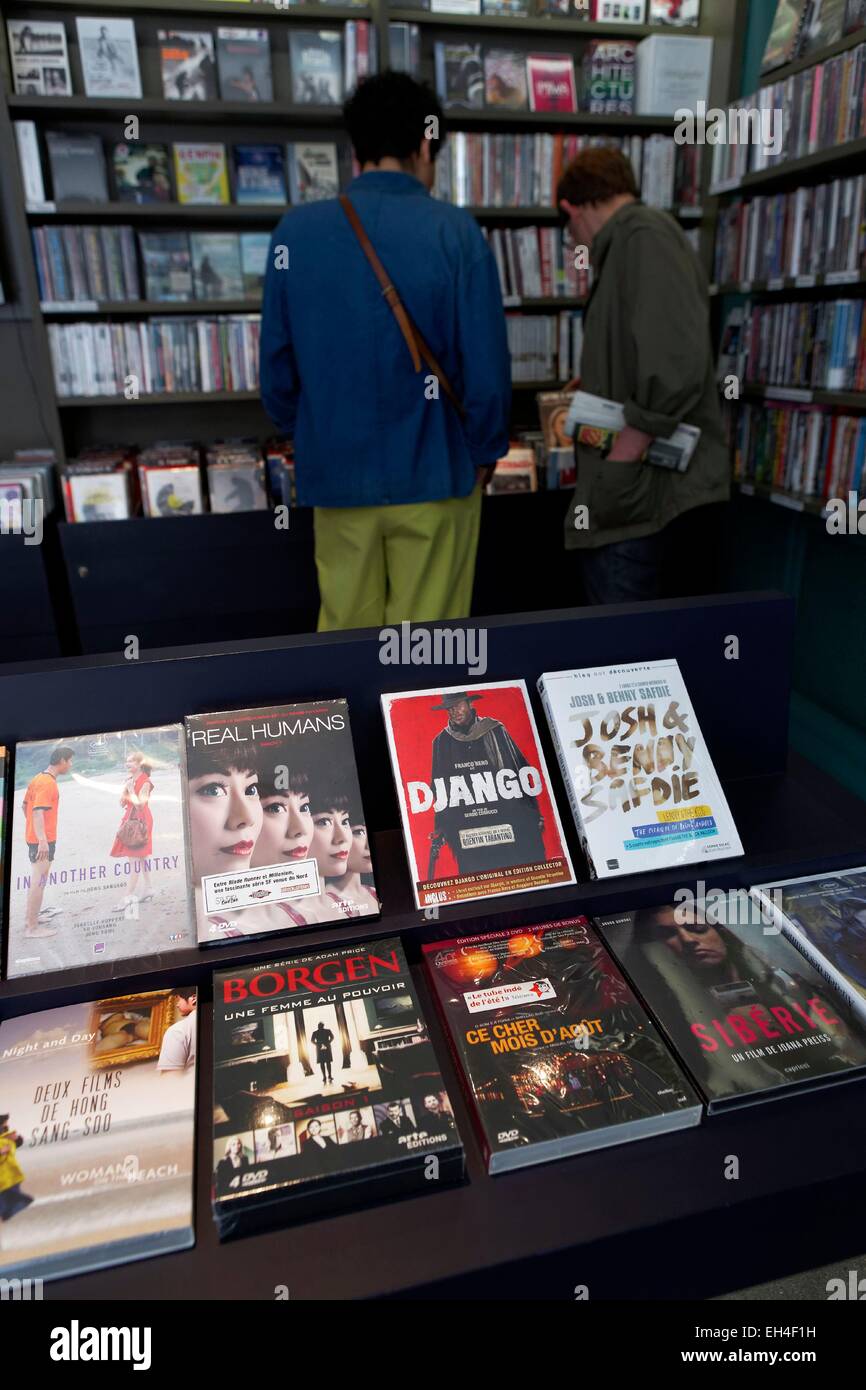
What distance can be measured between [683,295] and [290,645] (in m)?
1.44

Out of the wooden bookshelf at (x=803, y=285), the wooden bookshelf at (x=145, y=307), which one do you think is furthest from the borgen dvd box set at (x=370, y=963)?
the wooden bookshelf at (x=145, y=307)

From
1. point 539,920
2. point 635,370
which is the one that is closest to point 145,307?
point 635,370

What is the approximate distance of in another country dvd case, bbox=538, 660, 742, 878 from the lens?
1.06 m

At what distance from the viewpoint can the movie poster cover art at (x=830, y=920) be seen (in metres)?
0.94

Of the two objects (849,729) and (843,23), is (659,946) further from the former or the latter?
(843,23)

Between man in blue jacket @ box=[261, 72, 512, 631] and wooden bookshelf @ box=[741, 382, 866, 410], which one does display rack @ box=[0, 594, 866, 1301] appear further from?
wooden bookshelf @ box=[741, 382, 866, 410]

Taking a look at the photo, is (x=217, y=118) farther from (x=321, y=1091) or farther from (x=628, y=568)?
(x=321, y=1091)

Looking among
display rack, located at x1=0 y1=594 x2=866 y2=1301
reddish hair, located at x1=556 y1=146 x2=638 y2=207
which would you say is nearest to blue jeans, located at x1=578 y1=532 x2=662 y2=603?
reddish hair, located at x1=556 y1=146 x2=638 y2=207

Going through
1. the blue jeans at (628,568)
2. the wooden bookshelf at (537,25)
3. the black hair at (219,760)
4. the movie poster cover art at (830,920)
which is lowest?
the movie poster cover art at (830,920)

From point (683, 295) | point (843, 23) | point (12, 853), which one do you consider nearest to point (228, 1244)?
point (12, 853)

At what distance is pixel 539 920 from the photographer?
40.4 inches

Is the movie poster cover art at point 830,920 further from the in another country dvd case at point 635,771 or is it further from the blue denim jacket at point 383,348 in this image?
the blue denim jacket at point 383,348

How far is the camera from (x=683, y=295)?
199 cm

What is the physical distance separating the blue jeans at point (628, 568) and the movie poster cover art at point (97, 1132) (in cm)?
170
